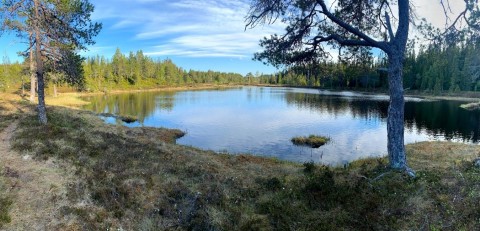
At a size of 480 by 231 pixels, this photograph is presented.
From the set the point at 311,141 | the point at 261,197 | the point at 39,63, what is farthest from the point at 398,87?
the point at 39,63

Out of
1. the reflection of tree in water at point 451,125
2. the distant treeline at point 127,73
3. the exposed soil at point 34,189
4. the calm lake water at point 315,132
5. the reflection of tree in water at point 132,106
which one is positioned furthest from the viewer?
the distant treeline at point 127,73

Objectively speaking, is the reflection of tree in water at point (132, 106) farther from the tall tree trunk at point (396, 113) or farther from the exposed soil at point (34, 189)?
the tall tree trunk at point (396, 113)

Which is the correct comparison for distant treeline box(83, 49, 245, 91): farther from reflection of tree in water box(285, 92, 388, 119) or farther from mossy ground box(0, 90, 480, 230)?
mossy ground box(0, 90, 480, 230)

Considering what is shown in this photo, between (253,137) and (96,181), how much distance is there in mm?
22250

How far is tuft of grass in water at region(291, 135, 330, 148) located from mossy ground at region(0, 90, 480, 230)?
15.2 m

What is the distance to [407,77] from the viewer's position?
112250 millimetres

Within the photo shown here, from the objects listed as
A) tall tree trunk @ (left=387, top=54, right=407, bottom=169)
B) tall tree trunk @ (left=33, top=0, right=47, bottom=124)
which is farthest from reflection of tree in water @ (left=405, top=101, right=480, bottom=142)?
tall tree trunk @ (left=33, top=0, right=47, bottom=124)

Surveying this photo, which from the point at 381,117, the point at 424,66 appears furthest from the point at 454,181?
the point at 424,66

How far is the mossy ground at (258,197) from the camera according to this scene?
335 inches

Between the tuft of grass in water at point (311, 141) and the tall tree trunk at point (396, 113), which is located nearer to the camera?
the tall tree trunk at point (396, 113)

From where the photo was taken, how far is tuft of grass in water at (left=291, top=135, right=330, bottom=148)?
2897 cm

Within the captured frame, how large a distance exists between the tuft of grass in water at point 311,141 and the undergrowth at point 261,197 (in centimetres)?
1547

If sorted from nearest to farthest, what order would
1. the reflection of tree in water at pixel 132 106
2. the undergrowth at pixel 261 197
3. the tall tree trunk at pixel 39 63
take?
the undergrowth at pixel 261 197, the tall tree trunk at pixel 39 63, the reflection of tree in water at pixel 132 106

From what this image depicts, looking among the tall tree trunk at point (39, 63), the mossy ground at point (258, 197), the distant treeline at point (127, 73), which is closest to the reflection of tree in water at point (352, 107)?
the mossy ground at point (258, 197)
